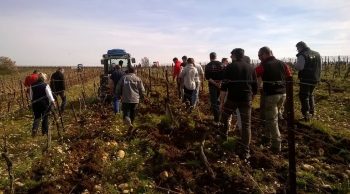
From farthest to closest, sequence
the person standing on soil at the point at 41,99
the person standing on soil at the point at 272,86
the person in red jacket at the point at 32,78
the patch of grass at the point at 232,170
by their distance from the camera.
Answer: the person in red jacket at the point at 32,78, the person standing on soil at the point at 41,99, the person standing on soil at the point at 272,86, the patch of grass at the point at 232,170

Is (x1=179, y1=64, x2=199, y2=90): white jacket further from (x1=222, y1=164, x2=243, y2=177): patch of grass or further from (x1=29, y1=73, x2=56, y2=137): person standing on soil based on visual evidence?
(x1=222, y1=164, x2=243, y2=177): patch of grass

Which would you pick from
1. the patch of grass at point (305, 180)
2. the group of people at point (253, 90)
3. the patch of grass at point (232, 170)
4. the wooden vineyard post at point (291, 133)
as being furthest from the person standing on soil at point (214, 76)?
the wooden vineyard post at point (291, 133)

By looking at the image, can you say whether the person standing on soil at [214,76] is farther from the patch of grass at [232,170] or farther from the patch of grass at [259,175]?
the patch of grass at [259,175]

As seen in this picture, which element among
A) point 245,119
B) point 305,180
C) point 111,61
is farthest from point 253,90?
point 111,61

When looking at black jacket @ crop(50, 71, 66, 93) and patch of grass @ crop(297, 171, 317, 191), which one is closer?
patch of grass @ crop(297, 171, 317, 191)

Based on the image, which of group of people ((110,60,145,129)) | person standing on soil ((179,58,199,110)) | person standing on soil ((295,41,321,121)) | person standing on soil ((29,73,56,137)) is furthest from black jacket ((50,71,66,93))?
person standing on soil ((295,41,321,121))

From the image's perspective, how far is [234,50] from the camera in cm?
782

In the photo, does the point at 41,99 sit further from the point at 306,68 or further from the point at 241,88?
the point at 306,68

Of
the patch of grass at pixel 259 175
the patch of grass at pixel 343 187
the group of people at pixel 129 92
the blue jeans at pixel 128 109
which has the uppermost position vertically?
the group of people at pixel 129 92

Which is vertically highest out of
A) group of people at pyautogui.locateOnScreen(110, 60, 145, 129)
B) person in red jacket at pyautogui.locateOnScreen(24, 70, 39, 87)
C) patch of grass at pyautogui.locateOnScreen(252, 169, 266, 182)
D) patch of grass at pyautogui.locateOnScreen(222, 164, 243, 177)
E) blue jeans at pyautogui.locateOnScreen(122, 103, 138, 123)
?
person in red jacket at pyautogui.locateOnScreen(24, 70, 39, 87)

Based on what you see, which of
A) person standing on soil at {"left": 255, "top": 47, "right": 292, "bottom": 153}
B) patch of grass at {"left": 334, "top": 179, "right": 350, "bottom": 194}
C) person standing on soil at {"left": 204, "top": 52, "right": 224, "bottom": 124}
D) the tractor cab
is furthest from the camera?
the tractor cab

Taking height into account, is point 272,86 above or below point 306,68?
below

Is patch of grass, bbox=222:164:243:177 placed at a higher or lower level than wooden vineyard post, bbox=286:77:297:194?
lower

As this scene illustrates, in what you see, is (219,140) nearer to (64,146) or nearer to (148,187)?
(148,187)
